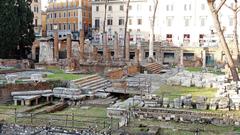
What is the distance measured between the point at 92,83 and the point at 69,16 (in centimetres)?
4760

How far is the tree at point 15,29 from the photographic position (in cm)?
4025

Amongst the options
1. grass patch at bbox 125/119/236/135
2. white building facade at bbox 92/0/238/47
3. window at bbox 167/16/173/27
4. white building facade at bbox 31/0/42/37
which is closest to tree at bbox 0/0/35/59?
white building facade at bbox 92/0/238/47

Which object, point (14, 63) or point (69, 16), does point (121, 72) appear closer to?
point (14, 63)

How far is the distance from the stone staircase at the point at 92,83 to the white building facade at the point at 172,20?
27197 millimetres

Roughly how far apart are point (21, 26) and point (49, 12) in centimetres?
3423

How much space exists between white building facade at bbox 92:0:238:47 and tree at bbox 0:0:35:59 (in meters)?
21.9

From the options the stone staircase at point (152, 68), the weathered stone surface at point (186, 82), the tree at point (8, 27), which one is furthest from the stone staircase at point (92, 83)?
the tree at point (8, 27)

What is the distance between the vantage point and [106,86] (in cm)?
2694

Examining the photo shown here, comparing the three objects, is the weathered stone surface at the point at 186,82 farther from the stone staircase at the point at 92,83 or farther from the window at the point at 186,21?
the window at the point at 186,21

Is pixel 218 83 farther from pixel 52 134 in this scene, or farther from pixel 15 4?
pixel 15 4

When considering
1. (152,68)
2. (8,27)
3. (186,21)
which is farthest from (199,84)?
(186,21)

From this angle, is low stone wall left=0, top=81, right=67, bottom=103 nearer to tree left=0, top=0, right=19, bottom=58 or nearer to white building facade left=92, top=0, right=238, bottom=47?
tree left=0, top=0, right=19, bottom=58

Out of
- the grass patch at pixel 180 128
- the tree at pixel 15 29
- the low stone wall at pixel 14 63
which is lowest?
the grass patch at pixel 180 128

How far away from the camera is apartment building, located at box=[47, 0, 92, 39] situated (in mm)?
69875
